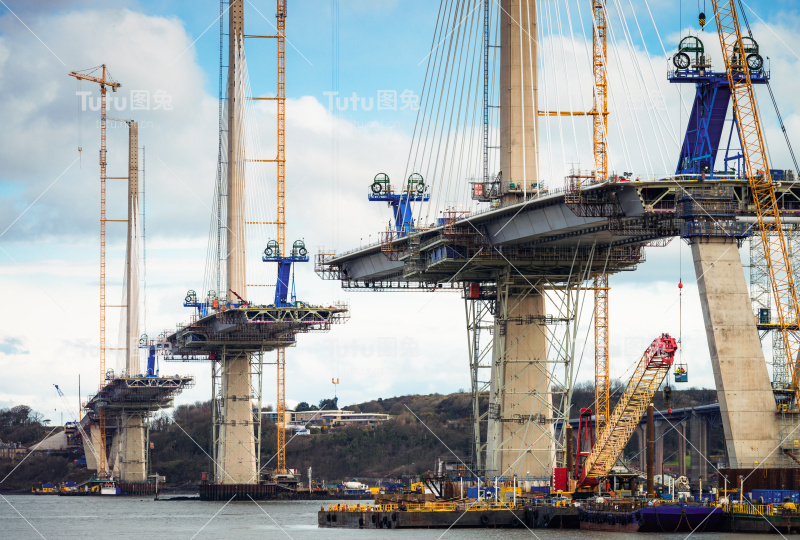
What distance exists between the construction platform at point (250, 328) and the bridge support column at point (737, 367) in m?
69.6

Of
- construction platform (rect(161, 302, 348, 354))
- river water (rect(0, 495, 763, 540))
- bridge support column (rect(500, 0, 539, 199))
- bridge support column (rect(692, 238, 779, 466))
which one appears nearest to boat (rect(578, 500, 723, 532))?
river water (rect(0, 495, 763, 540))

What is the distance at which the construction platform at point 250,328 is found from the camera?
141500mm

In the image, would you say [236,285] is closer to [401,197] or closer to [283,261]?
[283,261]

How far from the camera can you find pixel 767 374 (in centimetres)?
7538

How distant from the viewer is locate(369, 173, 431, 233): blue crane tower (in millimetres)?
113062

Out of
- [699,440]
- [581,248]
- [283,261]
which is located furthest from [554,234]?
[699,440]

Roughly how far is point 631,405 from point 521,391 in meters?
9.14

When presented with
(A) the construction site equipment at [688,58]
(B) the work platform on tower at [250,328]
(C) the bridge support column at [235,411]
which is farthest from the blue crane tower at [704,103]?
(C) the bridge support column at [235,411]

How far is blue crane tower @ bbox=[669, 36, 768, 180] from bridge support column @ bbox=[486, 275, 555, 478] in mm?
20575

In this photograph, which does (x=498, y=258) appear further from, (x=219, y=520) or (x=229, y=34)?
(x=229, y=34)

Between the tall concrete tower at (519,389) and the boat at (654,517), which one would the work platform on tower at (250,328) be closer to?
the tall concrete tower at (519,389)

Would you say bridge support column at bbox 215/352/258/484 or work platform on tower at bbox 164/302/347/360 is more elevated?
work platform on tower at bbox 164/302/347/360

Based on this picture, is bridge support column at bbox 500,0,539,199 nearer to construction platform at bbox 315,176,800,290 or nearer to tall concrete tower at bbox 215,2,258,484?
construction platform at bbox 315,176,800,290

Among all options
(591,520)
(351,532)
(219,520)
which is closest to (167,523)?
(219,520)
